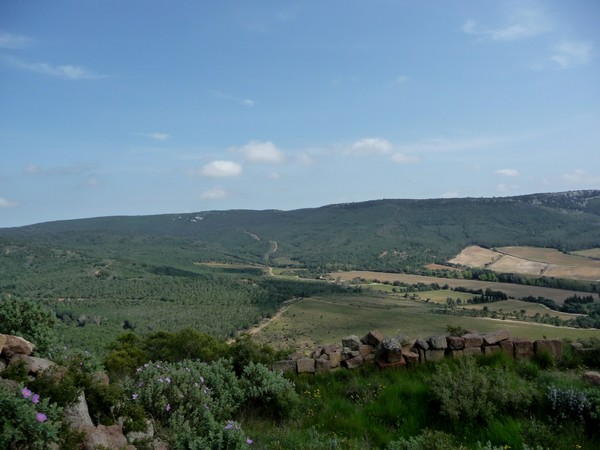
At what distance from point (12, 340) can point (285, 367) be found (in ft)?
20.9

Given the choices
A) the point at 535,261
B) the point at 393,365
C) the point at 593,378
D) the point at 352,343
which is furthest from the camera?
the point at 535,261

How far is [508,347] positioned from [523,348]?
335 millimetres

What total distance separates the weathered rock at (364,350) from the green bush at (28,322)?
281 inches

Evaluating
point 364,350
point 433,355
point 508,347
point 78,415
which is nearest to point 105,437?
point 78,415

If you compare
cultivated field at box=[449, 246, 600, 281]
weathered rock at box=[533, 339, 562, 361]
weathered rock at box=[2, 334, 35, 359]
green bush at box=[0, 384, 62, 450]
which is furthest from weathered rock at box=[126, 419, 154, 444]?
cultivated field at box=[449, 246, 600, 281]

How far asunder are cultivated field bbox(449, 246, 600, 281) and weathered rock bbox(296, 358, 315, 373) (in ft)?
343

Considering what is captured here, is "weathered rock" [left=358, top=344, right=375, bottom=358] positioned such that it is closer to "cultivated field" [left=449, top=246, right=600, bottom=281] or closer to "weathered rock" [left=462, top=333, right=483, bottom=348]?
"weathered rock" [left=462, top=333, right=483, bottom=348]

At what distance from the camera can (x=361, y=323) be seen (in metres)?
60.6

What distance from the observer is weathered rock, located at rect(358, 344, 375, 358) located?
11146mm

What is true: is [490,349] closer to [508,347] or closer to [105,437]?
[508,347]

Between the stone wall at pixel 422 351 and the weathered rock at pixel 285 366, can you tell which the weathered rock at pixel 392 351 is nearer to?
the stone wall at pixel 422 351

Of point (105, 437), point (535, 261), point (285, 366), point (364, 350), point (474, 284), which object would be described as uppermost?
point (105, 437)

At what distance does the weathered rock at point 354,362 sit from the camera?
10.7 m

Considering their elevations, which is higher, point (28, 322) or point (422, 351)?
point (28, 322)
